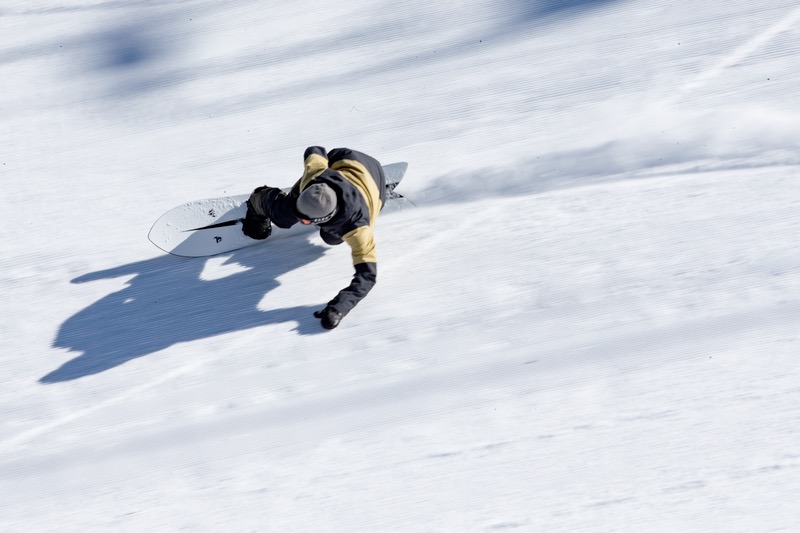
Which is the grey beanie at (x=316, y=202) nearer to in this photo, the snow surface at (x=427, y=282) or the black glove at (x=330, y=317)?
the black glove at (x=330, y=317)

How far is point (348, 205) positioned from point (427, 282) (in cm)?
64

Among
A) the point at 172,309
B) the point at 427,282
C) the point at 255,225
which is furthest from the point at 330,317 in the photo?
the point at 172,309

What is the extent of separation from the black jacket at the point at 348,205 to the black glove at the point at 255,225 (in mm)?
119

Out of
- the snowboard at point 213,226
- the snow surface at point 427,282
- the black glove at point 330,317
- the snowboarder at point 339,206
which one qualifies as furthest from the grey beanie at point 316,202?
the snowboard at point 213,226

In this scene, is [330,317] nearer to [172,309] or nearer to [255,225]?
[255,225]

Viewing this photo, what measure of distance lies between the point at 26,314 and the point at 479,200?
209cm

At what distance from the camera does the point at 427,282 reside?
2918mm

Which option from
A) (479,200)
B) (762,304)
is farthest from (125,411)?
(762,304)

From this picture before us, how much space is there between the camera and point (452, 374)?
2670 millimetres

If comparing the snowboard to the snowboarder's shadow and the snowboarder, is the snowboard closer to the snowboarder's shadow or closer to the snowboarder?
the snowboarder's shadow

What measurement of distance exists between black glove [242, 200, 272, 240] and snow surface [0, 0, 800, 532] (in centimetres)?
17

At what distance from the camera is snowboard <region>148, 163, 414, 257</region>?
3082mm

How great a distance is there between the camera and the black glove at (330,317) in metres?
2.70

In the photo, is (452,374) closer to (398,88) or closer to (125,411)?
(125,411)
